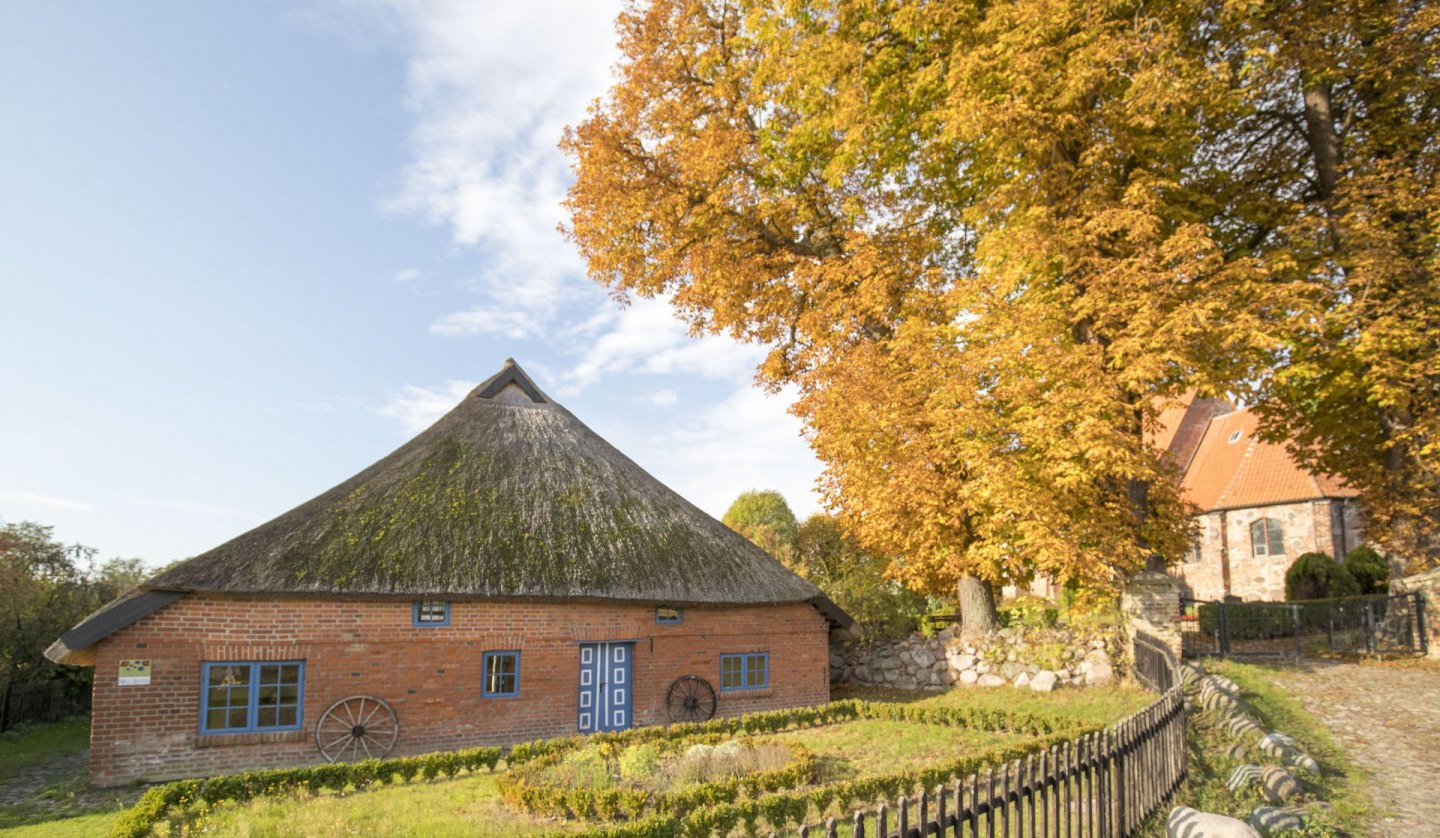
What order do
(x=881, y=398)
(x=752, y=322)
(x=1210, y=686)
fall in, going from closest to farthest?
(x=1210, y=686) < (x=881, y=398) < (x=752, y=322)

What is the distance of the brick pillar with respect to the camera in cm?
1538

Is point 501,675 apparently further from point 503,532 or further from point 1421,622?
point 1421,622

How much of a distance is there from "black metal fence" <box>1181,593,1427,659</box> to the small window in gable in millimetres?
10164

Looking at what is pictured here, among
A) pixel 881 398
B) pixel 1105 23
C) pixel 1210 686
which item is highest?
pixel 1105 23

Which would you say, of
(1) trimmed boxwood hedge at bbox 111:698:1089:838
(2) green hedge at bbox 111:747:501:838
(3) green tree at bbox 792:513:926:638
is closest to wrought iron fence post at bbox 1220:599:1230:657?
(3) green tree at bbox 792:513:926:638

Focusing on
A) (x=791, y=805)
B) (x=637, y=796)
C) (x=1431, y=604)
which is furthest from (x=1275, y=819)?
(x=1431, y=604)

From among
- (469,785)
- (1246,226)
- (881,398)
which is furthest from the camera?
(1246,226)

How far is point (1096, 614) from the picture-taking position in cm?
1672

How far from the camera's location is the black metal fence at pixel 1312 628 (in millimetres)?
17219

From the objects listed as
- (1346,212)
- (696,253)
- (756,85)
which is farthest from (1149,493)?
(756,85)

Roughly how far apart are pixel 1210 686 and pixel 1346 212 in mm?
10174

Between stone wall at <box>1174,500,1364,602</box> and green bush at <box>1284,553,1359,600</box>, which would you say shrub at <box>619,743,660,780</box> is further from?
green bush at <box>1284,553,1359,600</box>

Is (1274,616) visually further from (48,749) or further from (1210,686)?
(48,749)

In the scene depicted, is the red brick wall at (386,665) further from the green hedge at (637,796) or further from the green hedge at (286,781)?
the green hedge at (637,796)
